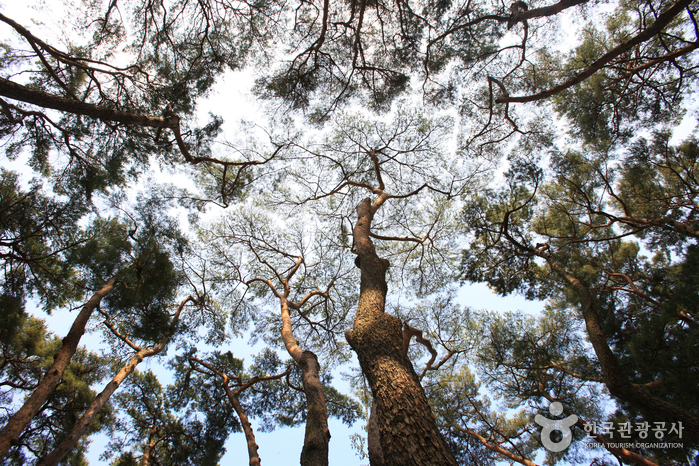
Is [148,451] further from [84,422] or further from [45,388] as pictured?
[45,388]

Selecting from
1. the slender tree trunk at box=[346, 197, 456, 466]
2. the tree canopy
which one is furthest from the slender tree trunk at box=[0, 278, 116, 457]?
the slender tree trunk at box=[346, 197, 456, 466]

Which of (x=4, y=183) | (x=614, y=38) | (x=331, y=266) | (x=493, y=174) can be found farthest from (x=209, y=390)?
(x=614, y=38)

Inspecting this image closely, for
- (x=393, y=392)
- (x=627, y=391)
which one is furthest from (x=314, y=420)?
(x=627, y=391)

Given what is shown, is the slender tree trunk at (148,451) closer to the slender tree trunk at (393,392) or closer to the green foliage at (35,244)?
the green foliage at (35,244)

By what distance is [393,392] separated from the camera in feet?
7.00

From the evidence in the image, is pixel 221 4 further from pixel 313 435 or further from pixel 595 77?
pixel 595 77

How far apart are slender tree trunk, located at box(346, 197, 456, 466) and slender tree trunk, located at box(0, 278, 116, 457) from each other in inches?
135

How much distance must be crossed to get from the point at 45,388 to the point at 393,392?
→ 3912 millimetres

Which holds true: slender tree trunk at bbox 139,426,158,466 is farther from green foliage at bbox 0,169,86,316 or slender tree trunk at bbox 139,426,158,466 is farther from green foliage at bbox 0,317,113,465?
green foliage at bbox 0,169,86,316

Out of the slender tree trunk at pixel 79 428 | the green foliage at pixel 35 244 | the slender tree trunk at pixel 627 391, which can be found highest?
the green foliage at pixel 35 244

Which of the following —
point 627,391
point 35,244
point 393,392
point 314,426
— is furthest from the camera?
point 35,244

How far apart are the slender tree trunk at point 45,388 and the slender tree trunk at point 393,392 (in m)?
3.43

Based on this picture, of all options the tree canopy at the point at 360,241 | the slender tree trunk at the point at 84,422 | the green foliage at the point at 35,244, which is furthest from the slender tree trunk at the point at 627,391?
the green foliage at the point at 35,244

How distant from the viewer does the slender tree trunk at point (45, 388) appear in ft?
9.51
